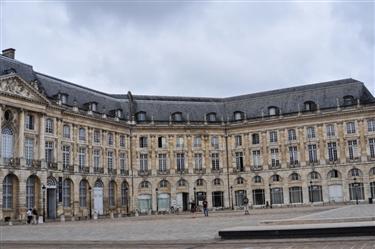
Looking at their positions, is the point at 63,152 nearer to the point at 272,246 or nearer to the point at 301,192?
the point at 301,192

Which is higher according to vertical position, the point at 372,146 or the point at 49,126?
the point at 49,126

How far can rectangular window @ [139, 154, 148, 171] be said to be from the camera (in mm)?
60812

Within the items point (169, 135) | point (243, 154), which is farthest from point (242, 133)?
point (169, 135)

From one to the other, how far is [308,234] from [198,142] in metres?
48.8

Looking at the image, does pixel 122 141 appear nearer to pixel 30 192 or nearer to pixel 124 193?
pixel 124 193

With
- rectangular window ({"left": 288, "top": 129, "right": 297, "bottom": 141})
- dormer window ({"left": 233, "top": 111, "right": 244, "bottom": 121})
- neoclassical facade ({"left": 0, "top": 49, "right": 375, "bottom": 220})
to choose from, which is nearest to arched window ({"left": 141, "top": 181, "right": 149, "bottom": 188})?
neoclassical facade ({"left": 0, "top": 49, "right": 375, "bottom": 220})

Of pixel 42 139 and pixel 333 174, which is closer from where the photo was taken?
pixel 42 139

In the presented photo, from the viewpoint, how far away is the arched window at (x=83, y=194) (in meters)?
51.5

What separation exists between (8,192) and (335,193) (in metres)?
36.0

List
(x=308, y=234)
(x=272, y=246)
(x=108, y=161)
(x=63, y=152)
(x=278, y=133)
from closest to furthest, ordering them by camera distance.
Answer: (x=272, y=246)
(x=308, y=234)
(x=63, y=152)
(x=108, y=161)
(x=278, y=133)

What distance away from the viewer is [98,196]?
54.2 meters

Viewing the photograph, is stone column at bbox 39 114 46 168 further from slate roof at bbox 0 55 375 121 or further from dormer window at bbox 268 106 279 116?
dormer window at bbox 268 106 279 116

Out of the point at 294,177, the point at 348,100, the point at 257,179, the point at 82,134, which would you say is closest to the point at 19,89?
the point at 82,134

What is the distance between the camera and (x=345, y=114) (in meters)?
57.9
